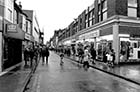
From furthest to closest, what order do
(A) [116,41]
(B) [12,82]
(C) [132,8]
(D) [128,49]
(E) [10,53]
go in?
(C) [132,8], (D) [128,49], (A) [116,41], (E) [10,53], (B) [12,82]

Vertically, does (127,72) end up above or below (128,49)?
below

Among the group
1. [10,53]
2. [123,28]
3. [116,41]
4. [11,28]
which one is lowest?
[10,53]

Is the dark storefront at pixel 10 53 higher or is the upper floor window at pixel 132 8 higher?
the upper floor window at pixel 132 8

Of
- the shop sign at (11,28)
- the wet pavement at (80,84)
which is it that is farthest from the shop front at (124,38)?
the shop sign at (11,28)

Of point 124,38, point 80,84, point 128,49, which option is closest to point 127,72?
point 80,84

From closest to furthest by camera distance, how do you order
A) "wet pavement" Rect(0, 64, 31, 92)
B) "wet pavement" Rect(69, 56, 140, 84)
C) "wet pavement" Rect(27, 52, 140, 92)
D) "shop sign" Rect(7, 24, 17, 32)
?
Result: "wet pavement" Rect(0, 64, 31, 92), "wet pavement" Rect(27, 52, 140, 92), "wet pavement" Rect(69, 56, 140, 84), "shop sign" Rect(7, 24, 17, 32)

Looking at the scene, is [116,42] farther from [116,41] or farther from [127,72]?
[127,72]

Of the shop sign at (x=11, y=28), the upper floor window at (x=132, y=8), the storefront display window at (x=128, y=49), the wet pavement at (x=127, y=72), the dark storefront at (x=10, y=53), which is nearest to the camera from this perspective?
the wet pavement at (x=127, y=72)

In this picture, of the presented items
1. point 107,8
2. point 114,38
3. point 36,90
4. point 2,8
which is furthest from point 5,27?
point 107,8

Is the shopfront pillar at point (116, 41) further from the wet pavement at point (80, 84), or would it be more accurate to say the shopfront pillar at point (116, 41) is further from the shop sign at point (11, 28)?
the shop sign at point (11, 28)

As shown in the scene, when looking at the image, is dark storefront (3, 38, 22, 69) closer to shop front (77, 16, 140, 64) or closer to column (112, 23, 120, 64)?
shop front (77, 16, 140, 64)

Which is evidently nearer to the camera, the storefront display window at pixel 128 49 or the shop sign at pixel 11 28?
the shop sign at pixel 11 28

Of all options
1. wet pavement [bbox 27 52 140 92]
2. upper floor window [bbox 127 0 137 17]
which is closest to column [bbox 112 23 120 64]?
upper floor window [bbox 127 0 137 17]

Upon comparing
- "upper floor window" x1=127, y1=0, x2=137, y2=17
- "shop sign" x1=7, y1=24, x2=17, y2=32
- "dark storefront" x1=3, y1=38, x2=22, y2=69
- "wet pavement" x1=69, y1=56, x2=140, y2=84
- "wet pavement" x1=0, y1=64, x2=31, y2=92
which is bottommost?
"wet pavement" x1=69, y1=56, x2=140, y2=84
